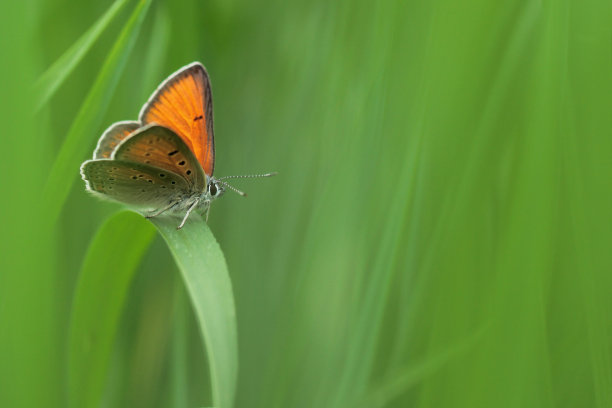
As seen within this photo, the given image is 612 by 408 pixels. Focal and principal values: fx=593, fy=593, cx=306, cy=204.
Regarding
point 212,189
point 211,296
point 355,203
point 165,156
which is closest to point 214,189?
point 212,189

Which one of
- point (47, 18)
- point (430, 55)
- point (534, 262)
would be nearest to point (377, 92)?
point (430, 55)

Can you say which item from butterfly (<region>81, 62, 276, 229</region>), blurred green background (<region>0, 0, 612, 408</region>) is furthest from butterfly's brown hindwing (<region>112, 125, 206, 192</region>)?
blurred green background (<region>0, 0, 612, 408</region>)

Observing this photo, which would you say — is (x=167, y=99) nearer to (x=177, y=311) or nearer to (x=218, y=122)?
(x=218, y=122)

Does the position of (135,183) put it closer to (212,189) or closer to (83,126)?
(212,189)

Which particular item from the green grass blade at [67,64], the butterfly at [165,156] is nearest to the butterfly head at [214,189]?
the butterfly at [165,156]

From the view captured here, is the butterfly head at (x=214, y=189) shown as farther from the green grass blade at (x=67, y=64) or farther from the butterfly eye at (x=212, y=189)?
the green grass blade at (x=67, y=64)

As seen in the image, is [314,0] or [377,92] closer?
[377,92]

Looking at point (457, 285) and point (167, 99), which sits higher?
point (167, 99)

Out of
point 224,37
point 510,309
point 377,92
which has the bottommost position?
point 510,309
